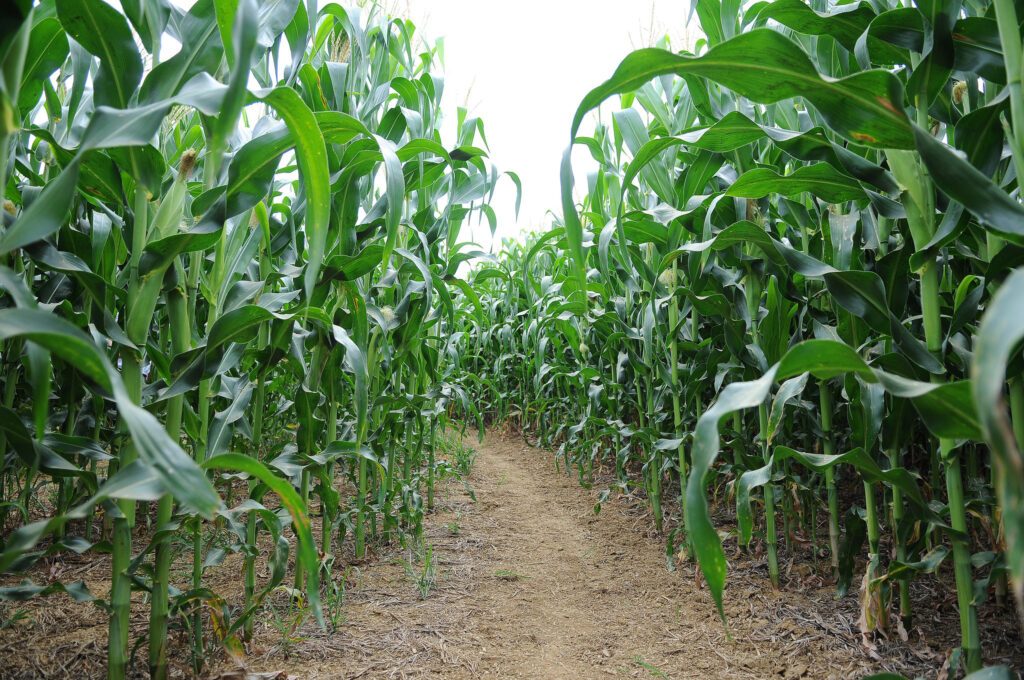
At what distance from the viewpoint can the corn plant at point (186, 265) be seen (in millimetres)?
758

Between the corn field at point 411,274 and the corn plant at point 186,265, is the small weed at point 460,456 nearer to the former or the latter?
the corn field at point 411,274

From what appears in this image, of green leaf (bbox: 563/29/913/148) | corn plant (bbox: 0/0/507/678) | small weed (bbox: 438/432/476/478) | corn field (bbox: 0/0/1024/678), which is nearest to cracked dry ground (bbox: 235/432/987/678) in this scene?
corn field (bbox: 0/0/1024/678)

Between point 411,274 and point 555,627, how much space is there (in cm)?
135

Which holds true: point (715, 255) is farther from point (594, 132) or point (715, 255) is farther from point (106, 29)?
point (106, 29)

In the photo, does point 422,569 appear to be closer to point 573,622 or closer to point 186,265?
point 573,622

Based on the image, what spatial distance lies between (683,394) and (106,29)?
2.09 m

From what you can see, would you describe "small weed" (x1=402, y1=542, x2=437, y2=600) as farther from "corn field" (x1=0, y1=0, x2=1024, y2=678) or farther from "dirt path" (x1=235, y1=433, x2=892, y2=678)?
"corn field" (x1=0, y1=0, x2=1024, y2=678)

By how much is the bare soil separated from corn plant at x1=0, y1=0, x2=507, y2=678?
159mm

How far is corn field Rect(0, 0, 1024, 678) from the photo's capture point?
2.64 feet

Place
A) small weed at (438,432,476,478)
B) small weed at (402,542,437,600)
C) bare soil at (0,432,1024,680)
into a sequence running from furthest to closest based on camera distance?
small weed at (438,432,476,478)
small weed at (402,542,437,600)
bare soil at (0,432,1024,680)

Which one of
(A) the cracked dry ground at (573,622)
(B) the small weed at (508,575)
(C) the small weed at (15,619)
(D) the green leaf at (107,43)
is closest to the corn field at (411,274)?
(D) the green leaf at (107,43)

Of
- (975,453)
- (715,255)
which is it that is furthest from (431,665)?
(975,453)

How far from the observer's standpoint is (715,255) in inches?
77.4

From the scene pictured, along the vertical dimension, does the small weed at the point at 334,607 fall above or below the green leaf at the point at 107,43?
below
